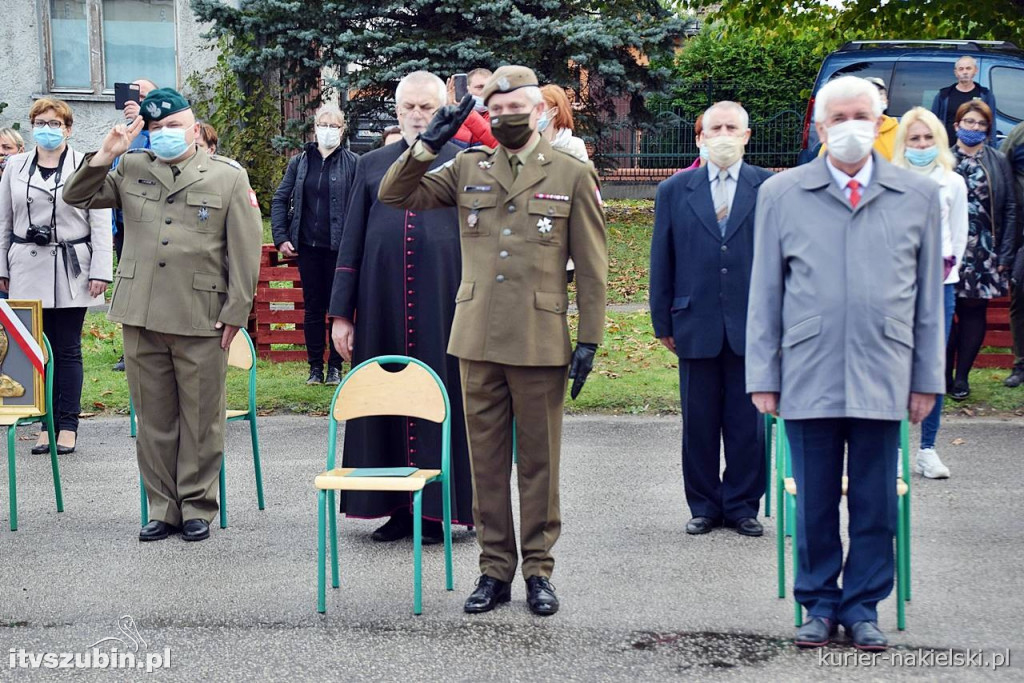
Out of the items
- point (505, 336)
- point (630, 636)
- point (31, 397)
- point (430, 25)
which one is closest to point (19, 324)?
point (31, 397)

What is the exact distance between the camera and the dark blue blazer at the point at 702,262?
649 centimetres

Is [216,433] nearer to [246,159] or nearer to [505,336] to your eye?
[505,336]

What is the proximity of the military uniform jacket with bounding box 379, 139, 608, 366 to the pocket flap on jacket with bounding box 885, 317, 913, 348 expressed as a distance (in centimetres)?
117

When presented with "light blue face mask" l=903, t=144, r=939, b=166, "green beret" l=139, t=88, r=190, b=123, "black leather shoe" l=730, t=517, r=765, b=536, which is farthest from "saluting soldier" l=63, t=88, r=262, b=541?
"light blue face mask" l=903, t=144, r=939, b=166

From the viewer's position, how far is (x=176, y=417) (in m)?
6.71

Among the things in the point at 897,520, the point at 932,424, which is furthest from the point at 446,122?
the point at 932,424

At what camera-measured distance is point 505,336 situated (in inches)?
207

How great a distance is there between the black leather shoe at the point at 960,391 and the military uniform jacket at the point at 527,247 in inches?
207

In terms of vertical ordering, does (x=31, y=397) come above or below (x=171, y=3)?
below

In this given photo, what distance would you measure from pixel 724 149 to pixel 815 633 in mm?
2588

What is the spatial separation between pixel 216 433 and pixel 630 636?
2.69 meters

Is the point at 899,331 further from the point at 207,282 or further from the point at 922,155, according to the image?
the point at 207,282

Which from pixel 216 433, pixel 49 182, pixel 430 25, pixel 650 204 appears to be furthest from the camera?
pixel 650 204

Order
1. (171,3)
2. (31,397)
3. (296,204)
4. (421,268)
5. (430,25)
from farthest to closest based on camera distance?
1. (171,3)
2. (430,25)
3. (296,204)
4. (31,397)
5. (421,268)
